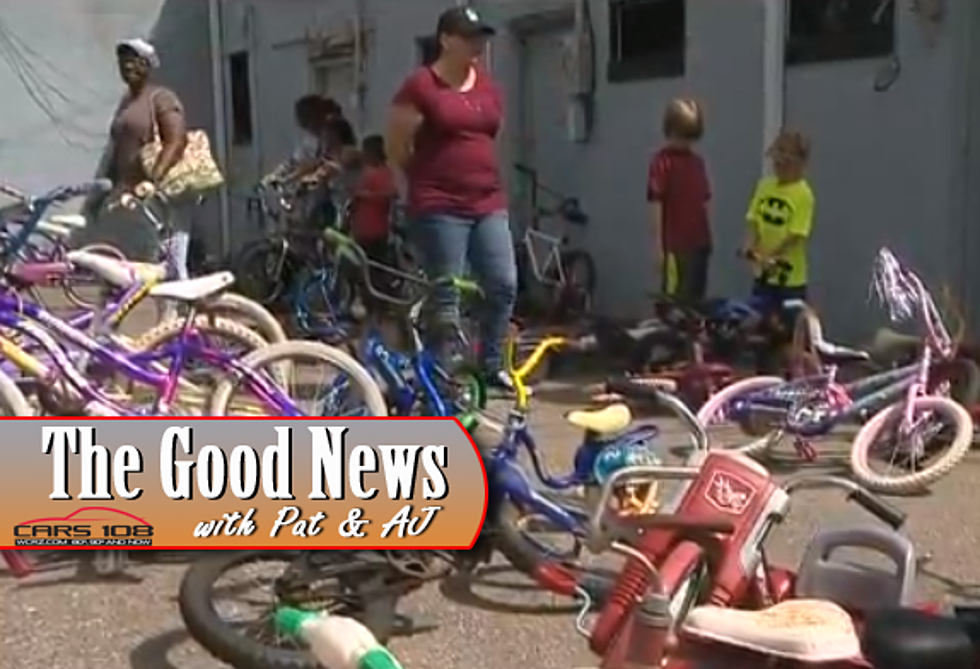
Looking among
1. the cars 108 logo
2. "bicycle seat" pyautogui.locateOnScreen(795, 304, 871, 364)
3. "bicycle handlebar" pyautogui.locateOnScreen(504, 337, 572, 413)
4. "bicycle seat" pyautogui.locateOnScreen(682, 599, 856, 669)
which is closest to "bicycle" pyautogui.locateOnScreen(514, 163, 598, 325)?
"bicycle seat" pyautogui.locateOnScreen(795, 304, 871, 364)

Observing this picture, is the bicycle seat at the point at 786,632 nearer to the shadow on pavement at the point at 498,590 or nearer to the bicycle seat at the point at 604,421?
the shadow on pavement at the point at 498,590

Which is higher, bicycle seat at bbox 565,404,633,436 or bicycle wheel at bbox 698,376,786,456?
bicycle seat at bbox 565,404,633,436

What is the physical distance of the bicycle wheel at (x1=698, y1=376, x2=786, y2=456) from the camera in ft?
19.9

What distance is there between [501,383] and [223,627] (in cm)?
220

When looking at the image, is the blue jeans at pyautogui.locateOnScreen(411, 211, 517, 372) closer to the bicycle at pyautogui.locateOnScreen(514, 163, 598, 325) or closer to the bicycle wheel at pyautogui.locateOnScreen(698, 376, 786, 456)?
the bicycle wheel at pyautogui.locateOnScreen(698, 376, 786, 456)

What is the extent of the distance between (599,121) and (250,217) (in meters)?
5.88

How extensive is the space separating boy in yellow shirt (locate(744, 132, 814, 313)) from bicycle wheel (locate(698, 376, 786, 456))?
1.06 m

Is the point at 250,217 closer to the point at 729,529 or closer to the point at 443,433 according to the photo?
the point at 443,433

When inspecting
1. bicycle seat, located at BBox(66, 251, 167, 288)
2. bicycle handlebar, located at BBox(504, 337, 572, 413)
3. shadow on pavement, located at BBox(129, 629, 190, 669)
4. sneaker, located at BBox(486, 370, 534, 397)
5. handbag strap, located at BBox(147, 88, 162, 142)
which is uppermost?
handbag strap, located at BBox(147, 88, 162, 142)

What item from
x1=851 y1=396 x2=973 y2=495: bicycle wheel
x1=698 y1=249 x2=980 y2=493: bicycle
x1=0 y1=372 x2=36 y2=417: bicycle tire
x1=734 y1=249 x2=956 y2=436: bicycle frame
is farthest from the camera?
x1=734 y1=249 x2=956 y2=436: bicycle frame

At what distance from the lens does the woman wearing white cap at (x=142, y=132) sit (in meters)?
7.25

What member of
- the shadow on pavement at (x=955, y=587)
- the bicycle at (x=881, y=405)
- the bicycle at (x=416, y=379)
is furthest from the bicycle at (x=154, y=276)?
the shadow on pavement at (x=955, y=587)

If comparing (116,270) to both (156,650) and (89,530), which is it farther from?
(156,650)

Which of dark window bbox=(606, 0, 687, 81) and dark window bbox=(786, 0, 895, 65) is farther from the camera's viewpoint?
dark window bbox=(606, 0, 687, 81)
